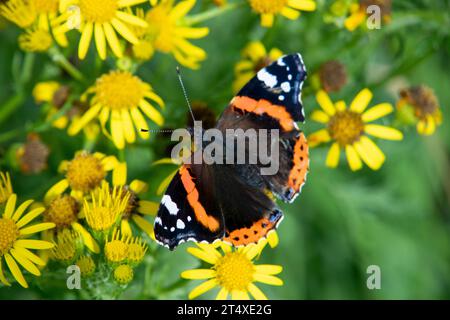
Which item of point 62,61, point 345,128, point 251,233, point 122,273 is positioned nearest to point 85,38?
point 62,61

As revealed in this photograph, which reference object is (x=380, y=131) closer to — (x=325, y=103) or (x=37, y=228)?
(x=325, y=103)

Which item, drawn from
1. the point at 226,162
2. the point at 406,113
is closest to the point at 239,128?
the point at 226,162

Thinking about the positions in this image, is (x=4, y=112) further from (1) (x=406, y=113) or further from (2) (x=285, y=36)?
(1) (x=406, y=113)

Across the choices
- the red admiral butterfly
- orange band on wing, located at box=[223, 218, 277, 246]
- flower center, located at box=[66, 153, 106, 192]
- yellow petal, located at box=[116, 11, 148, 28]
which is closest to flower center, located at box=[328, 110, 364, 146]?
the red admiral butterfly

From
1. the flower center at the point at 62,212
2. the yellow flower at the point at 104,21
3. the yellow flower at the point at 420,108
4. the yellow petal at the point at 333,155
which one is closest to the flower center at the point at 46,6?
the yellow flower at the point at 104,21

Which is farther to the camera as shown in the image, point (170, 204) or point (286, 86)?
point (286, 86)
